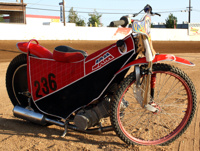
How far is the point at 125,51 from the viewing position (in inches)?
113

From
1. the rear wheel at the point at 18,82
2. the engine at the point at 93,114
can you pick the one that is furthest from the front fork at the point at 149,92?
the rear wheel at the point at 18,82

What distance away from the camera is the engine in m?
3.11

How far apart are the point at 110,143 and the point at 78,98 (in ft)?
2.14

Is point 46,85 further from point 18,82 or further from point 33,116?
point 18,82

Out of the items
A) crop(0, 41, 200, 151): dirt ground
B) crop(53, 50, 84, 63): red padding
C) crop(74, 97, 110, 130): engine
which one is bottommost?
crop(0, 41, 200, 151): dirt ground

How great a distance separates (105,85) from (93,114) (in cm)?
38

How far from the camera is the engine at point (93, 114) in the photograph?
3.11 metres

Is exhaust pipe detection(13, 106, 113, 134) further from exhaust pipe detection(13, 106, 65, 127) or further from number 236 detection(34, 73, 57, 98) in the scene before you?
number 236 detection(34, 73, 57, 98)

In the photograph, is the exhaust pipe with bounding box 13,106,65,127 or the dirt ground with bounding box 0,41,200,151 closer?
the dirt ground with bounding box 0,41,200,151

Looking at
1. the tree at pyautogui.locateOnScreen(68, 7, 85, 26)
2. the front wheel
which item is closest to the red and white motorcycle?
the front wheel

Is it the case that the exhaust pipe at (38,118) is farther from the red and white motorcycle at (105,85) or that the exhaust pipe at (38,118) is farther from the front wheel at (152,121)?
the front wheel at (152,121)

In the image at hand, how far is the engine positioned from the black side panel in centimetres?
11

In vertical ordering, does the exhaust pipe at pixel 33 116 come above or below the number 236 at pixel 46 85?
below

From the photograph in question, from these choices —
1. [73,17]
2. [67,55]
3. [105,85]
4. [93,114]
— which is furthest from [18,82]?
[73,17]
